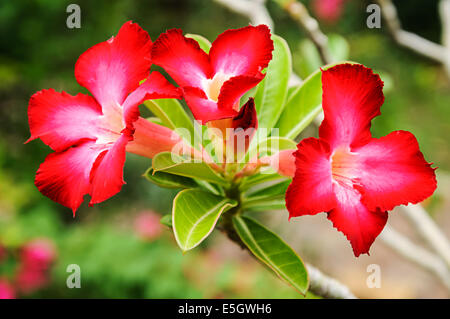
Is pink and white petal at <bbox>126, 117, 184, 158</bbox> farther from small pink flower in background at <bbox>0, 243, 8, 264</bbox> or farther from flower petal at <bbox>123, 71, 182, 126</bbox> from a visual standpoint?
small pink flower in background at <bbox>0, 243, 8, 264</bbox>

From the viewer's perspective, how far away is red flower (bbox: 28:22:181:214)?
493 mm

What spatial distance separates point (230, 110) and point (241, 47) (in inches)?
3.6

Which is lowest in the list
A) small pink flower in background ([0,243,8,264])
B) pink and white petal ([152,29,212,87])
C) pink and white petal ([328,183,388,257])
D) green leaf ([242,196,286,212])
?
small pink flower in background ([0,243,8,264])

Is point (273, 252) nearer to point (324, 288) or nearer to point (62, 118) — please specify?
point (324, 288)

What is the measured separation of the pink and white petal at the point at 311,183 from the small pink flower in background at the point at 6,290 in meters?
1.91

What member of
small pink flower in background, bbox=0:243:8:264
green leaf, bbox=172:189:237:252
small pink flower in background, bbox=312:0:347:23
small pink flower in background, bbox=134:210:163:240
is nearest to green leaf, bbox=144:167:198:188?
green leaf, bbox=172:189:237:252

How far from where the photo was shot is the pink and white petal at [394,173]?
0.51 metres

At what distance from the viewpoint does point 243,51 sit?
527 mm

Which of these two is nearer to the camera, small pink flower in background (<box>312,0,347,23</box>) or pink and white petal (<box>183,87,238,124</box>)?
pink and white petal (<box>183,87,238,124</box>)

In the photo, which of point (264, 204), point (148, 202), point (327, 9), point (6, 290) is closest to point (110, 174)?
point (264, 204)

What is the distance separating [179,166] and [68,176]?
13cm

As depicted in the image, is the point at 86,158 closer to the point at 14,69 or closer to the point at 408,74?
the point at 14,69

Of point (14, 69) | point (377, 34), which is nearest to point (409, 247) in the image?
point (14, 69)
